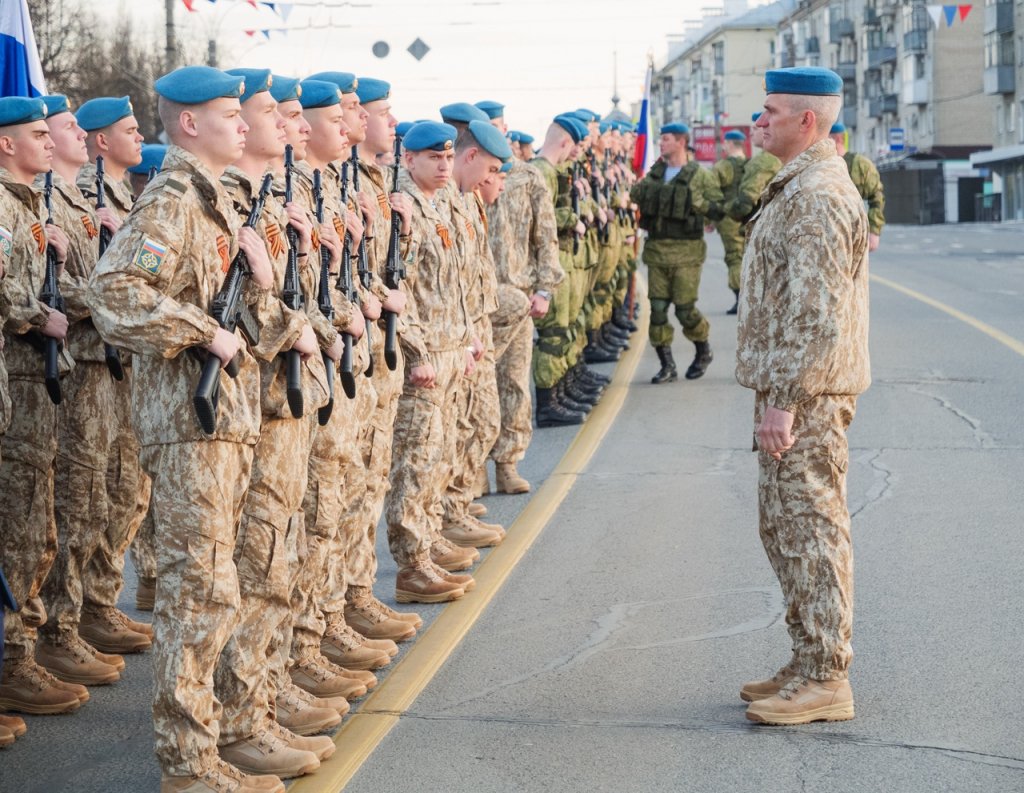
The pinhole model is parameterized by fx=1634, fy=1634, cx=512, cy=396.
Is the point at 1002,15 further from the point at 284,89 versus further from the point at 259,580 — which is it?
the point at 259,580

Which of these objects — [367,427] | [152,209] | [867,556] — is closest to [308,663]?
[367,427]

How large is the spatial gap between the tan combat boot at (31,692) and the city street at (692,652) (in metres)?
0.07

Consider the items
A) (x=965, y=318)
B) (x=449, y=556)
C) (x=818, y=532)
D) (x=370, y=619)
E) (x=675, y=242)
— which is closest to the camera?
(x=818, y=532)

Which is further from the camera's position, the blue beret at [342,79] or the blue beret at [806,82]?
A: the blue beret at [342,79]

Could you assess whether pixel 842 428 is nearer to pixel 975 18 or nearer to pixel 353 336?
pixel 353 336

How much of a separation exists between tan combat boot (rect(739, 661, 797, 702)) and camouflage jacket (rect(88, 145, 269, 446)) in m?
2.15

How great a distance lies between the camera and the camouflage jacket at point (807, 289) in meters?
5.70

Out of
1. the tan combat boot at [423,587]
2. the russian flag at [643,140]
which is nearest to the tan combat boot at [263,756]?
the tan combat boot at [423,587]

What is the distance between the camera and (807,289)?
5.69m

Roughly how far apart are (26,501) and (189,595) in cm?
161

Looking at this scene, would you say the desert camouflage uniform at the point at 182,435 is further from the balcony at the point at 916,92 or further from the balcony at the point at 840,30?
the balcony at the point at 840,30

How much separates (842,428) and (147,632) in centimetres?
317

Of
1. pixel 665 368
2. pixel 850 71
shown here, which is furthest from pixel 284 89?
pixel 850 71

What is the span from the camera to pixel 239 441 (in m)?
5.04
